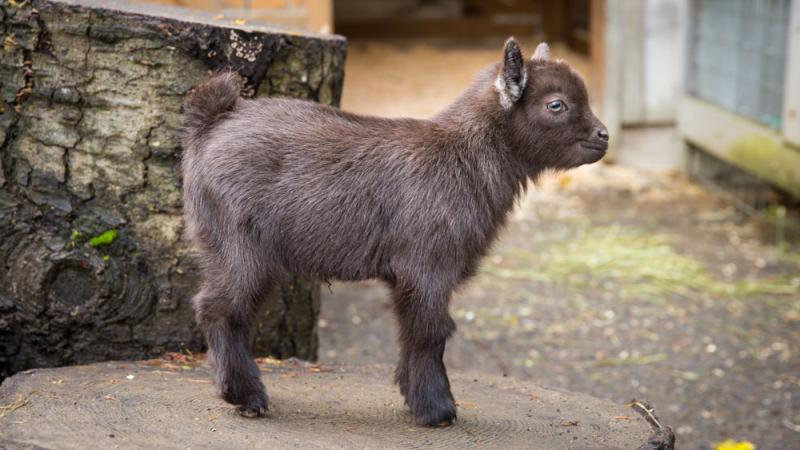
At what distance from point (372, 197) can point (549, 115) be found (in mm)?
653

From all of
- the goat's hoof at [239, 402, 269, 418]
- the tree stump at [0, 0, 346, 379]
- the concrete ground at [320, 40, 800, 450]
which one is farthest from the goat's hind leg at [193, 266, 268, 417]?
the concrete ground at [320, 40, 800, 450]

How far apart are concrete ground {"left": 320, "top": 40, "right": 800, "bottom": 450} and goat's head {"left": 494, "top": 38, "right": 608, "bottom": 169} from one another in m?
1.84

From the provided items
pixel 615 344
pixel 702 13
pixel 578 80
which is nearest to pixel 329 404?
pixel 578 80

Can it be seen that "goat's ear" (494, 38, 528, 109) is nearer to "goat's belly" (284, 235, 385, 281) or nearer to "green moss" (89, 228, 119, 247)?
"goat's belly" (284, 235, 385, 281)

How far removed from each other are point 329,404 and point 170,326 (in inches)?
34.1

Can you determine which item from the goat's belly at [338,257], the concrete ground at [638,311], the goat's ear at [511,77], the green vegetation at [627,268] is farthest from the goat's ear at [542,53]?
→ the green vegetation at [627,268]

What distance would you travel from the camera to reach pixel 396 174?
345 centimetres

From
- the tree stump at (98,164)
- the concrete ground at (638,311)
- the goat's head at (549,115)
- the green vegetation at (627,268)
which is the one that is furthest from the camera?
the green vegetation at (627,268)

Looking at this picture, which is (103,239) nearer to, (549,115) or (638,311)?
(549,115)

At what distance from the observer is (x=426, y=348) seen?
348 centimetres

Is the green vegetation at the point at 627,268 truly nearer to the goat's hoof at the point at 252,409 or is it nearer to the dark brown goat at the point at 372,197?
the dark brown goat at the point at 372,197

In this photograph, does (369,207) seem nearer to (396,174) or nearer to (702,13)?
(396,174)

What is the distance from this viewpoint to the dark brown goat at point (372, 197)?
342cm

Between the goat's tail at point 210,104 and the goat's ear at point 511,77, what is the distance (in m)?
0.91
